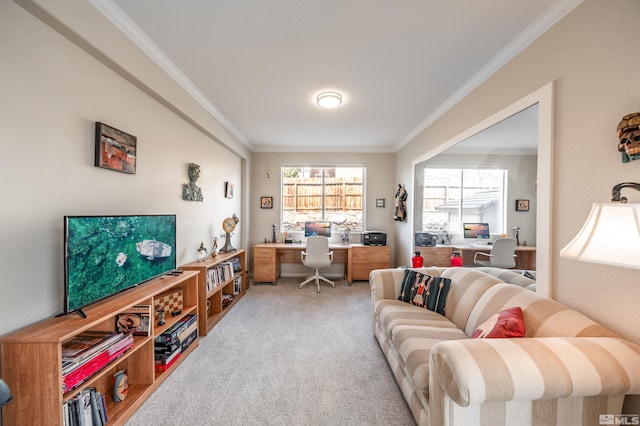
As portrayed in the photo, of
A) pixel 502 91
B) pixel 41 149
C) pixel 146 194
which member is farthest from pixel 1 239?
pixel 502 91

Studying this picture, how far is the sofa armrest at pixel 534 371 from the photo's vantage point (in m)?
0.90

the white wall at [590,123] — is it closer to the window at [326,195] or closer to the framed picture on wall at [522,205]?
the framed picture on wall at [522,205]

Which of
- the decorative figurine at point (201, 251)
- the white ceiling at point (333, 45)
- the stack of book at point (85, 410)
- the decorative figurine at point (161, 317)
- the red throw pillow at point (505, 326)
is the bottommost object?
the stack of book at point (85, 410)

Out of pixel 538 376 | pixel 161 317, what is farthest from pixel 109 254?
pixel 538 376

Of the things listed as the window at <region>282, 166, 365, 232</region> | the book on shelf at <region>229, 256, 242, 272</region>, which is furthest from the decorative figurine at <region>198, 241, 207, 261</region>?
the window at <region>282, 166, 365, 232</region>

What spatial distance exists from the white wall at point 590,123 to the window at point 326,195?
138 inches

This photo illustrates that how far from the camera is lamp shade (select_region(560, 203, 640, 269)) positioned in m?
0.83

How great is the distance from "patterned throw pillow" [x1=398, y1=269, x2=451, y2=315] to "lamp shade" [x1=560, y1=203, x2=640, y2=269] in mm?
1340

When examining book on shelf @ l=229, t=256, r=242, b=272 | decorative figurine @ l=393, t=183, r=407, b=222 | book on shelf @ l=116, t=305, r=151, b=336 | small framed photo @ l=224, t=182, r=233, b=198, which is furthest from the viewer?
decorative figurine @ l=393, t=183, r=407, b=222

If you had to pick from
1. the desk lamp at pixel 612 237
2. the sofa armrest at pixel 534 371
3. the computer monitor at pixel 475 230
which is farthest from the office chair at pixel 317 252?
the desk lamp at pixel 612 237

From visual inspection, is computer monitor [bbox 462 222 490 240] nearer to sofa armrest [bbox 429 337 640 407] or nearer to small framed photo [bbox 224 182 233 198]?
sofa armrest [bbox 429 337 640 407]

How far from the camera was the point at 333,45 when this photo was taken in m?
1.88

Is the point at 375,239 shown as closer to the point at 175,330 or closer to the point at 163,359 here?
the point at 175,330

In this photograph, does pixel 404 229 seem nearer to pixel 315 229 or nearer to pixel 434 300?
pixel 315 229
